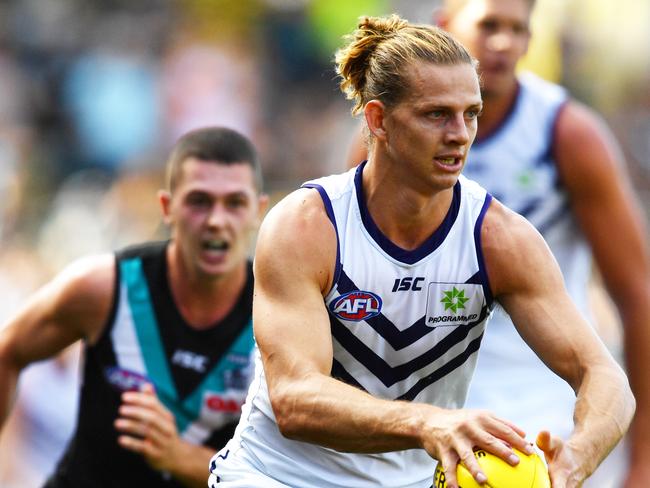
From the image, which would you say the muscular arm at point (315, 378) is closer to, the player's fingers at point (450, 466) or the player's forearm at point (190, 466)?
the player's fingers at point (450, 466)

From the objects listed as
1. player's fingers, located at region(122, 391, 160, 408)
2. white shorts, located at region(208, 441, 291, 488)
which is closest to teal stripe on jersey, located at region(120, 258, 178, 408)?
player's fingers, located at region(122, 391, 160, 408)

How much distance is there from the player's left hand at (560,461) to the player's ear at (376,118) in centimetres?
125

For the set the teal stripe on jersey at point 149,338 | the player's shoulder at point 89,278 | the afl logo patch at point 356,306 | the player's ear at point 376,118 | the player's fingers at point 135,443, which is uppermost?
the player's ear at point 376,118

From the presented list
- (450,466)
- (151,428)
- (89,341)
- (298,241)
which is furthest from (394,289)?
(89,341)

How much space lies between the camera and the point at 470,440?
3.80m

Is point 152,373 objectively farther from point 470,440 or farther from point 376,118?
point 470,440

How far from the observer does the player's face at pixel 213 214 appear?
6383mm

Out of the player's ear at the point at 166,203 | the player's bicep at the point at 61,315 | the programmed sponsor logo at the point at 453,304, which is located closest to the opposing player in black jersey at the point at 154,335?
the player's bicep at the point at 61,315

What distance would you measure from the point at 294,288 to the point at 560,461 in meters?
1.03

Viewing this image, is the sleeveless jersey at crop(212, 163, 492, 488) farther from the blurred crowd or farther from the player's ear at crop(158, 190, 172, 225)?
the blurred crowd

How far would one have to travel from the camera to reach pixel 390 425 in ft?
13.2

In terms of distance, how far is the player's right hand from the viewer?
12.4 feet

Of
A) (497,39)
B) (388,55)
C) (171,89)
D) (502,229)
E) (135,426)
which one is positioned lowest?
(135,426)

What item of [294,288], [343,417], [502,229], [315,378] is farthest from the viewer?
[502,229]
